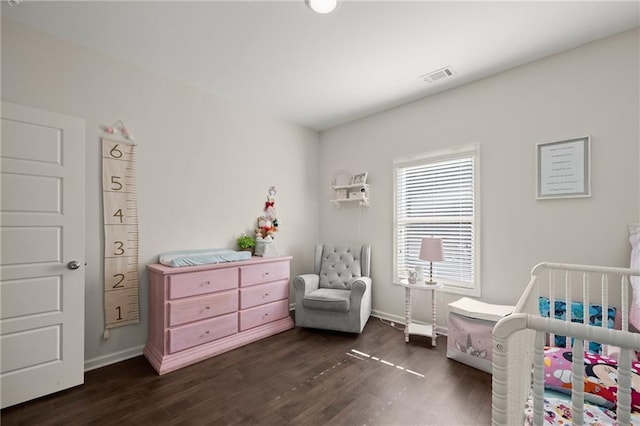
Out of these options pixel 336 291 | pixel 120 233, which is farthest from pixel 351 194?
pixel 120 233

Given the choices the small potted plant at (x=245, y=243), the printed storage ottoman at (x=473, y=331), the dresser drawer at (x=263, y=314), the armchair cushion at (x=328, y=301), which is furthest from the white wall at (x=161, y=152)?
the printed storage ottoman at (x=473, y=331)

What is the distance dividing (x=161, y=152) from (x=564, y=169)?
145 inches

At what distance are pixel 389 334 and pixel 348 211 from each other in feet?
5.50

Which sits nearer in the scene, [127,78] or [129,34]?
[129,34]

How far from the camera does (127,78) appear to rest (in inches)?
102

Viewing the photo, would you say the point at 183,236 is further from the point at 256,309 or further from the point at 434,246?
the point at 434,246

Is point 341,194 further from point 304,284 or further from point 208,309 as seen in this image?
point 208,309

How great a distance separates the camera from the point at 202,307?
260 cm

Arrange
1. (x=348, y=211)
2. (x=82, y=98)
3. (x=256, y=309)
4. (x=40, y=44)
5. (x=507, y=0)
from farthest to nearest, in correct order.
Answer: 1. (x=348, y=211)
2. (x=256, y=309)
3. (x=82, y=98)
4. (x=40, y=44)
5. (x=507, y=0)

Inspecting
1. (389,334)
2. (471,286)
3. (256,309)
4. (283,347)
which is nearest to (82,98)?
(256,309)

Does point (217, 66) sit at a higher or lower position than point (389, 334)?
higher

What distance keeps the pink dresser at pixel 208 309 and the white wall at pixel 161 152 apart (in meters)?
0.41

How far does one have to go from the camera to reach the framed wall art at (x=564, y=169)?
2.27 m

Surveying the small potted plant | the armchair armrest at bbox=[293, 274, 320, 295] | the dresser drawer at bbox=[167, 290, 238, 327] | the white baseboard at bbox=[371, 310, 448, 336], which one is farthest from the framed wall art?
the dresser drawer at bbox=[167, 290, 238, 327]
